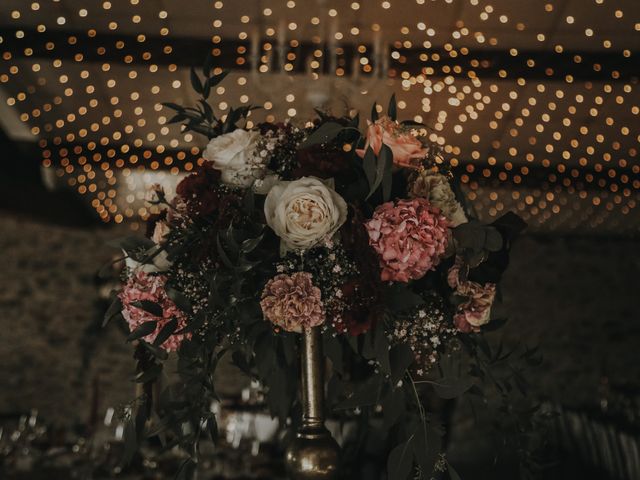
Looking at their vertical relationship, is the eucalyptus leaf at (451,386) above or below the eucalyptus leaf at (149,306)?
below

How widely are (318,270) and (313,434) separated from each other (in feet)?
0.99

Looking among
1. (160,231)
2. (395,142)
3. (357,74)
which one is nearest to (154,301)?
(160,231)

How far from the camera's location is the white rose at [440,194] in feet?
4.24

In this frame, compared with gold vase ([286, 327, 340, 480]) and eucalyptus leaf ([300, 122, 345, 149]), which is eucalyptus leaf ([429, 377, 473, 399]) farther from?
eucalyptus leaf ([300, 122, 345, 149])

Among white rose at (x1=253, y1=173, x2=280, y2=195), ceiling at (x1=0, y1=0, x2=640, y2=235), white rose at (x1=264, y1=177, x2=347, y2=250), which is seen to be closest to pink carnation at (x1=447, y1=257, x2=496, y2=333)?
white rose at (x1=264, y1=177, x2=347, y2=250)

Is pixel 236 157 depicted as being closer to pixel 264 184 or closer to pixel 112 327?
pixel 264 184

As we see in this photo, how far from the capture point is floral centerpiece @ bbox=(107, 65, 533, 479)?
1180 mm

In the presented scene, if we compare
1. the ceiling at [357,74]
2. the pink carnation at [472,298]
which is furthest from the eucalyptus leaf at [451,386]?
the ceiling at [357,74]

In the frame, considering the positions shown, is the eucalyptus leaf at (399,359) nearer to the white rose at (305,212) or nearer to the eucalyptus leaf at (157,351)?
the white rose at (305,212)

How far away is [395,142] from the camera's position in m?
1.28

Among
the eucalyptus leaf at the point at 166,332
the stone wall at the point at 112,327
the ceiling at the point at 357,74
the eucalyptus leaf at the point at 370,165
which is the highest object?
the ceiling at the point at 357,74

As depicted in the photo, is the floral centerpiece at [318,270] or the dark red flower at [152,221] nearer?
the floral centerpiece at [318,270]

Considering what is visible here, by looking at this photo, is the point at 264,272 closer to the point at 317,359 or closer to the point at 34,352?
the point at 317,359

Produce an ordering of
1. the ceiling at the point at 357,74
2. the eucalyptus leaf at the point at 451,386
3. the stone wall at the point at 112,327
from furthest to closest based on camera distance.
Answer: the stone wall at the point at 112,327 < the ceiling at the point at 357,74 < the eucalyptus leaf at the point at 451,386
